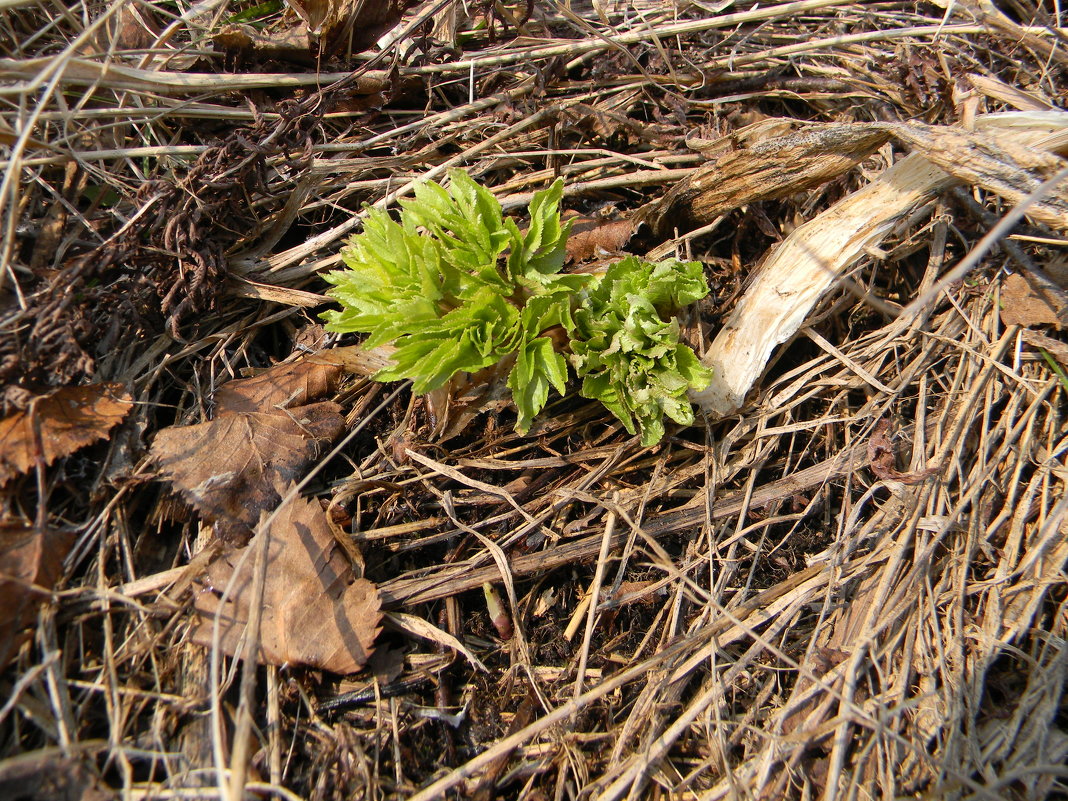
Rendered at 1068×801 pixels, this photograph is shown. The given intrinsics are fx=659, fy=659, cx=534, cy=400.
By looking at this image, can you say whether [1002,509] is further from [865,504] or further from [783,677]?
[783,677]

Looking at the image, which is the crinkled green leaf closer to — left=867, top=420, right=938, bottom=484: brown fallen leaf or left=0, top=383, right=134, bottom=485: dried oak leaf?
left=867, top=420, right=938, bottom=484: brown fallen leaf

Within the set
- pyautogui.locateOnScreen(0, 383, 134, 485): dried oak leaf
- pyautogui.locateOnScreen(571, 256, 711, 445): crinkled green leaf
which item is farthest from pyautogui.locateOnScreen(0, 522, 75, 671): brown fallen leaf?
pyautogui.locateOnScreen(571, 256, 711, 445): crinkled green leaf

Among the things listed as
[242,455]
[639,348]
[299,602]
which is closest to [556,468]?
[639,348]

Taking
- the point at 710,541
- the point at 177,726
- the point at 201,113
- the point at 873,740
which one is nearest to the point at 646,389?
the point at 710,541

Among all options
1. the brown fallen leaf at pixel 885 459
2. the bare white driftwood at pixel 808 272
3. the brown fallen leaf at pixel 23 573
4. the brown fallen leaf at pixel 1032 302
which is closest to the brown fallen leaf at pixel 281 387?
the brown fallen leaf at pixel 23 573

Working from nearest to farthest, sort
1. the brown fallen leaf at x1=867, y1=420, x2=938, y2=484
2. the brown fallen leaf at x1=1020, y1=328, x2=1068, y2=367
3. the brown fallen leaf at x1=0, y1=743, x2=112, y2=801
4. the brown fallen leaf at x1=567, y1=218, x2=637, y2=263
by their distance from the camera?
the brown fallen leaf at x1=0, y1=743, x2=112, y2=801, the brown fallen leaf at x1=867, y1=420, x2=938, y2=484, the brown fallen leaf at x1=1020, y1=328, x2=1068, y2=367, the brown fallen leaf at x1=567, y1=218, x2=637, y2=263
